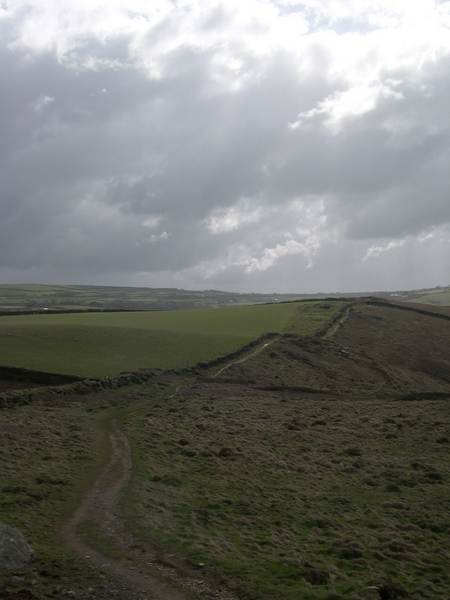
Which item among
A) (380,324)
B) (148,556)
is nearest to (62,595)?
(148,556)

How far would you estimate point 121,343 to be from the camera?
4244cm

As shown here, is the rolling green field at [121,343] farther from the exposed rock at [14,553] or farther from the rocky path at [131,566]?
the exposed rock at [14,553]

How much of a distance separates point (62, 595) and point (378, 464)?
14852 millimetres

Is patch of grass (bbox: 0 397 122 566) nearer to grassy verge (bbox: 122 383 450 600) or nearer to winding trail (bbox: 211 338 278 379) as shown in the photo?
grassy verge (bbox: 122 383 450 600)

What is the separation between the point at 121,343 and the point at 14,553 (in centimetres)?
3336

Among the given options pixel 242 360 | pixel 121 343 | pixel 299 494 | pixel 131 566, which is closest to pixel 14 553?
pixel 131 566

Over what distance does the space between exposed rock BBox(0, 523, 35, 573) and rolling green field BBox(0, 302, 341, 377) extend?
22805 mm

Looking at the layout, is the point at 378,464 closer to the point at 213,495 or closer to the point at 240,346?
the point at 213,495

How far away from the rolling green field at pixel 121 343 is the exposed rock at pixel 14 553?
22.8 meters

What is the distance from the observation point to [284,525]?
13523mm

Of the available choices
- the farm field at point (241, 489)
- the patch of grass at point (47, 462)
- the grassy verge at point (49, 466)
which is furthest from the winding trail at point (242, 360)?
the patch of grass at point (47, 462)

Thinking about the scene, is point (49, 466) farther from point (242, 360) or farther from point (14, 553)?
point (242, 360)

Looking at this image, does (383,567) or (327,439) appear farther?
(327,439)

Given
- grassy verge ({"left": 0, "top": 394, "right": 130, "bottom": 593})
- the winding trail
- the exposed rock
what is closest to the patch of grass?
grassy verge ({"left": 0, "top": 394, "right": 130, "bottom": 593})
